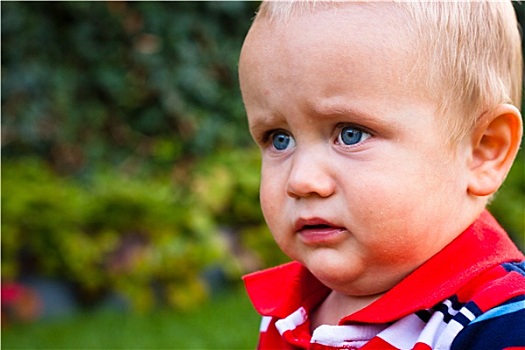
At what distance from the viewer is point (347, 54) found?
5.17ft

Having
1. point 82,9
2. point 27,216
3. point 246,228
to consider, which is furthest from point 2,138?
point 246,228

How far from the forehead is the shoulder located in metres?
0.39

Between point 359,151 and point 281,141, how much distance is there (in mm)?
203

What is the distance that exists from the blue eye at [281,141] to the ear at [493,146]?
361 mm

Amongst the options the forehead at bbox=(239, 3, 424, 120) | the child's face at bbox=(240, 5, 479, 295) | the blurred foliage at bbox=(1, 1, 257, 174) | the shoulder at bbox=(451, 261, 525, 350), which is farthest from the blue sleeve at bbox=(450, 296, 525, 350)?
the blurred foliage at bbox=(1, 1, 257, 174)

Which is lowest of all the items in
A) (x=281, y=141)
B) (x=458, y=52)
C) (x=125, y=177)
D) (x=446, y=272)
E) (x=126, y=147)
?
(x=125, y=177)

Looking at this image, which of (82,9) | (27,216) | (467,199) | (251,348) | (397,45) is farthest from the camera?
(27,216)

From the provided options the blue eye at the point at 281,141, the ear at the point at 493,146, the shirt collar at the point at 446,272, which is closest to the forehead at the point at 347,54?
the blue eye at the point at 281,141

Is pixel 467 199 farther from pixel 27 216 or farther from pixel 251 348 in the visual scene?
pixel 27 216

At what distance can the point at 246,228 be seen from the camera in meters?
5.58

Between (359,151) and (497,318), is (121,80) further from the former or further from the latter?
(497,318)

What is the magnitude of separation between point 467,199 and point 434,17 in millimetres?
365

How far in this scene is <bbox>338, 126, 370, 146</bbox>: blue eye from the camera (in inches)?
63.8

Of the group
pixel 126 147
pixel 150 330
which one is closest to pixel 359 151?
pixel 150 330
